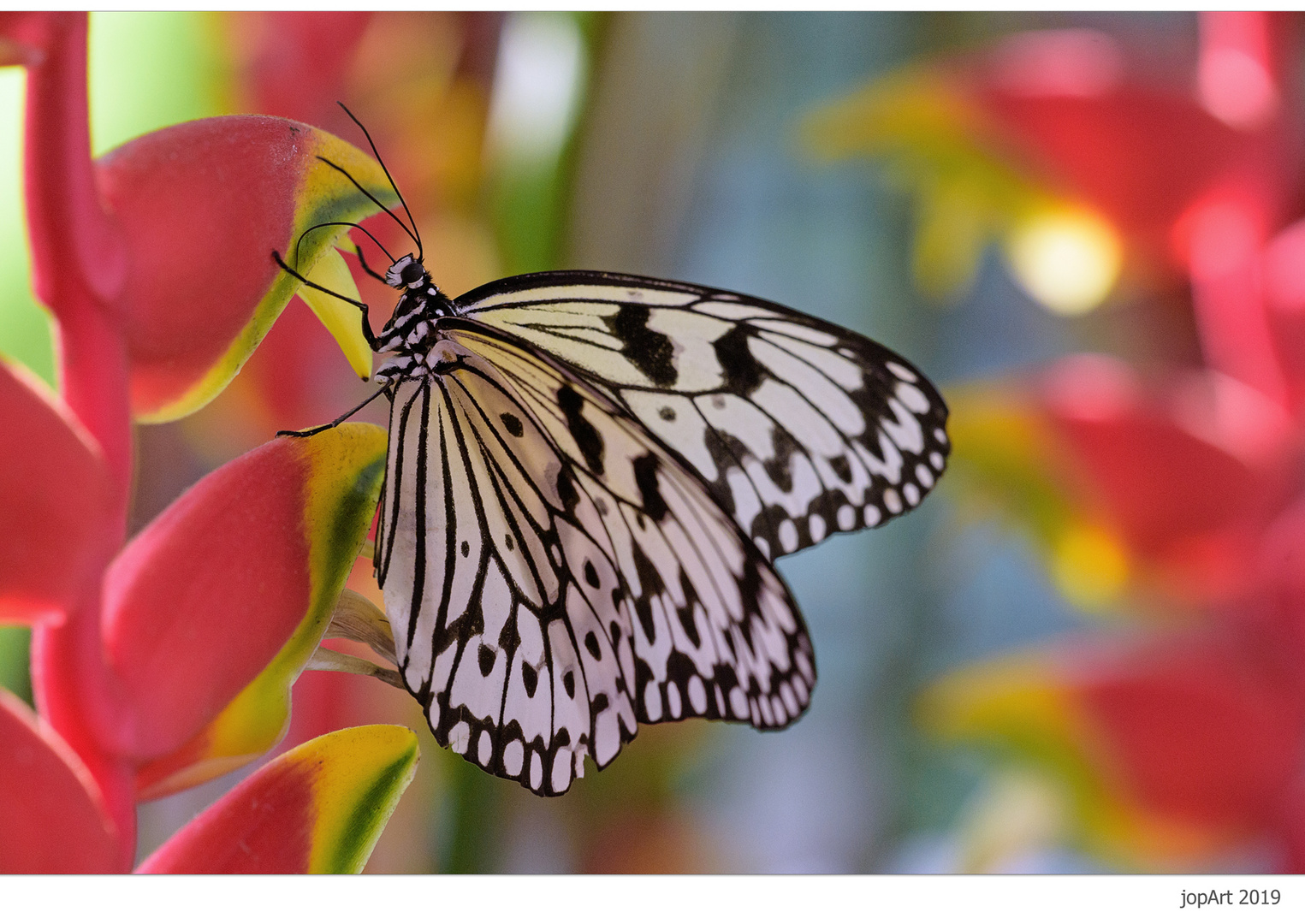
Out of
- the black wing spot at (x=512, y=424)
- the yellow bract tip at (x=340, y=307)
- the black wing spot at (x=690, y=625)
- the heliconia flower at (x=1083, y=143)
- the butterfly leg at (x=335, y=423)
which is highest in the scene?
the heliconia flower at (x=1083, y=143)

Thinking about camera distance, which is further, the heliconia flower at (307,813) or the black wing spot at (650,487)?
the black wing spot at (650,487)

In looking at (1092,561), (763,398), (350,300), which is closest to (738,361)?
(763,398)

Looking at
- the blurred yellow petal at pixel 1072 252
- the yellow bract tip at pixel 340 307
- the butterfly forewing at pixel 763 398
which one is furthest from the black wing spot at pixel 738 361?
the blurred yellow petal at pixel 1072 252

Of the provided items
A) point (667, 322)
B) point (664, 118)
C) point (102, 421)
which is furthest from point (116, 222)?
point (664, 118)

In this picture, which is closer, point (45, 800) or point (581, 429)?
point (45, 800)

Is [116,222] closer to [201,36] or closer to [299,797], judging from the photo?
[299,797]

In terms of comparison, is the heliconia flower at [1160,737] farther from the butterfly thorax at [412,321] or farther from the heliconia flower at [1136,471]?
the butterfly thorax at [412,321]

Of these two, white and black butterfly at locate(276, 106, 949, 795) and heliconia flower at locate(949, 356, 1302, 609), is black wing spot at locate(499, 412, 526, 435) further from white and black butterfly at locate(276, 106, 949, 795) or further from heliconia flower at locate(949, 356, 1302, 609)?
heliconia flower at locate(949, 356, 1302, 609)

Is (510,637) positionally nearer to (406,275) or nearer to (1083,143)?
(406,275)
